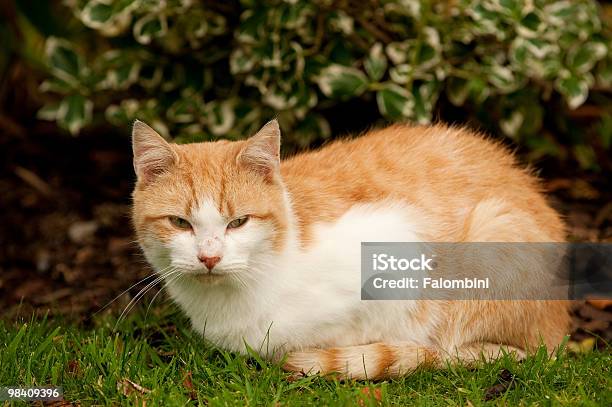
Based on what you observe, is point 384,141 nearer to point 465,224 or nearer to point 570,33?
point 465,224

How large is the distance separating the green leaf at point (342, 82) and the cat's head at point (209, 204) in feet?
4.31

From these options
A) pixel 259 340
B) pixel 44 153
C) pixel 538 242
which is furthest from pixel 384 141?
pixel 44 153

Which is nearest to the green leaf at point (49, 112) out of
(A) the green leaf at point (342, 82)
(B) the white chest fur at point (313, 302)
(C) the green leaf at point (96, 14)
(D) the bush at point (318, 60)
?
(D) the bush at point (318, 60)

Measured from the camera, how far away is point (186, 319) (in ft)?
12.4

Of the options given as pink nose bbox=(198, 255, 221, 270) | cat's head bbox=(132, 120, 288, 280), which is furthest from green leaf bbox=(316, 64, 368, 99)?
pink nose bbox=(198, 255, 221, 270)

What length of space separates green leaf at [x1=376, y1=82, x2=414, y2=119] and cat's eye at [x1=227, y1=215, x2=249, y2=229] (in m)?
1.54

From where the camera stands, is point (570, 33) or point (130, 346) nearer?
point (130, 346)

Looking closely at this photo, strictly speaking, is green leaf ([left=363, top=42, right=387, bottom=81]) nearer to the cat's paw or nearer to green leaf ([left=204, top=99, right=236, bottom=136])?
green leaf ([left=204, top=99, right=236, bottom=136])

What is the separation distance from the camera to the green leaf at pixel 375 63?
439 cm

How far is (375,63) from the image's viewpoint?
14.5 ft

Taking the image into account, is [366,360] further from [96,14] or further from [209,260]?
[96,14]

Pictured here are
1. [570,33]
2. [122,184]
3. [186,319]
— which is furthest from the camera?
[122,184]

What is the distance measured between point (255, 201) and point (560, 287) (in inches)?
57.5

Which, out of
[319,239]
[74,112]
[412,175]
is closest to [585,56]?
[412,175]
